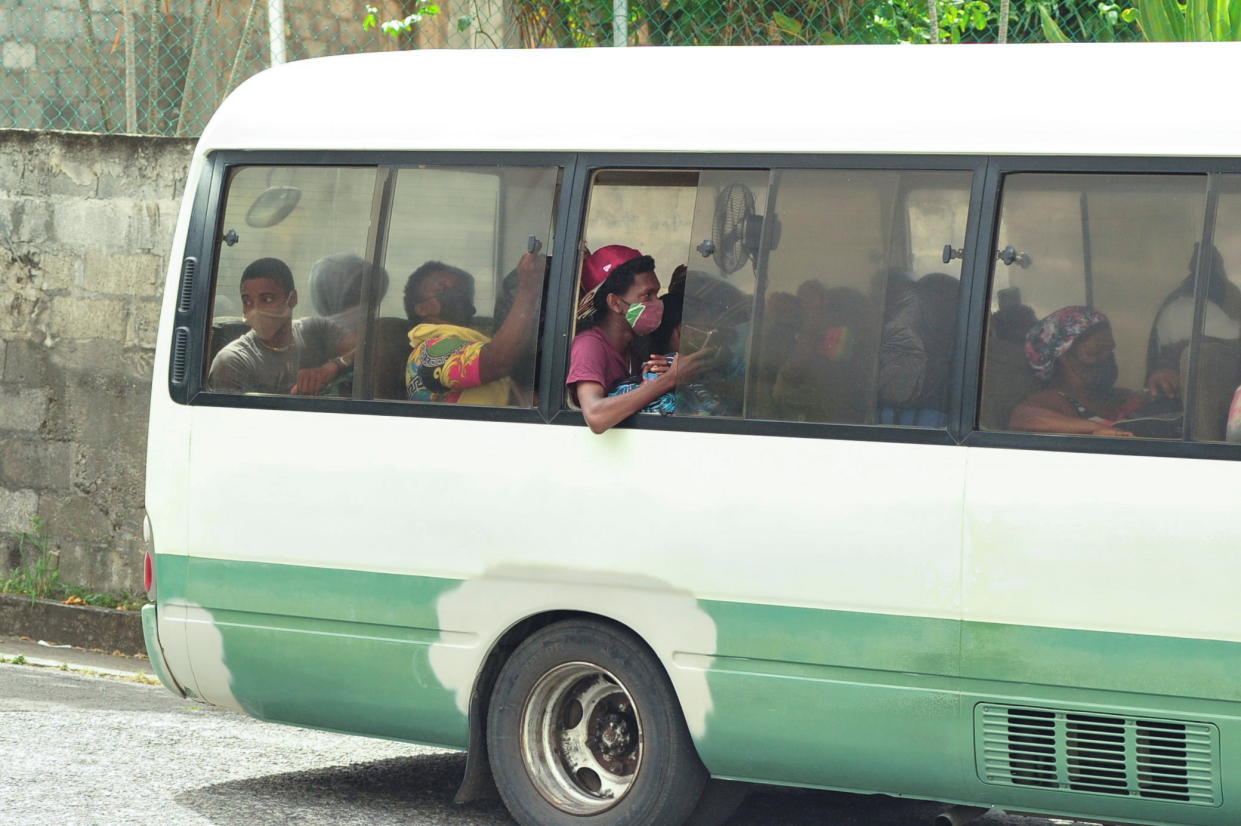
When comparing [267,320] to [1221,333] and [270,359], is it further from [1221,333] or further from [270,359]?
[1221,333]

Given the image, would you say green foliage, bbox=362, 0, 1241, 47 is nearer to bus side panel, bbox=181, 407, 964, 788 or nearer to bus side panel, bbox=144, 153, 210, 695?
bus side panel, bbox=144, 153, 210, 695

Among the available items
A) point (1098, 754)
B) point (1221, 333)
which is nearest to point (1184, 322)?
point (1221, 333)

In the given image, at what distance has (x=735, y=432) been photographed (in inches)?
237

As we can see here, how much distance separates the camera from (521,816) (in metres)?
6.48

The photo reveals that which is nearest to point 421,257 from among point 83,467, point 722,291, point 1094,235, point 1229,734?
point 722,291

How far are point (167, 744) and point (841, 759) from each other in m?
3.36

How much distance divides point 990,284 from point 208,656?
314 centimetres

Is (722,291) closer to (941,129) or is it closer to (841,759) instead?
(941,129)

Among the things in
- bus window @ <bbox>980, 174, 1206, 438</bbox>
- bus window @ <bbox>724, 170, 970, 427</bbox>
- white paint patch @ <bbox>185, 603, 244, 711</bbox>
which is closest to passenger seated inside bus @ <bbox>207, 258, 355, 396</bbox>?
white paint patch @ <bbox>185, 603, 244, 711</bbox>

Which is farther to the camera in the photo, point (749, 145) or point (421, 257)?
point (421, 257)

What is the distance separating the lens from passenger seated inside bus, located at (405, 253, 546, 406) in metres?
6.45

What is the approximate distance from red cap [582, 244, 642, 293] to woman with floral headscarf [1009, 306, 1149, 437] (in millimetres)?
1503

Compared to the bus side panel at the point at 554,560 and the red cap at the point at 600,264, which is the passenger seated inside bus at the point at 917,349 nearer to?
the bus side panel at the point at 554,560

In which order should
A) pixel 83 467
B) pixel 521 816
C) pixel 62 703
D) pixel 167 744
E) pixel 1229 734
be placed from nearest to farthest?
pixel 1229 734, pixel 521 816, pixel 167 744, pixel 62 703, pixel 83 467
